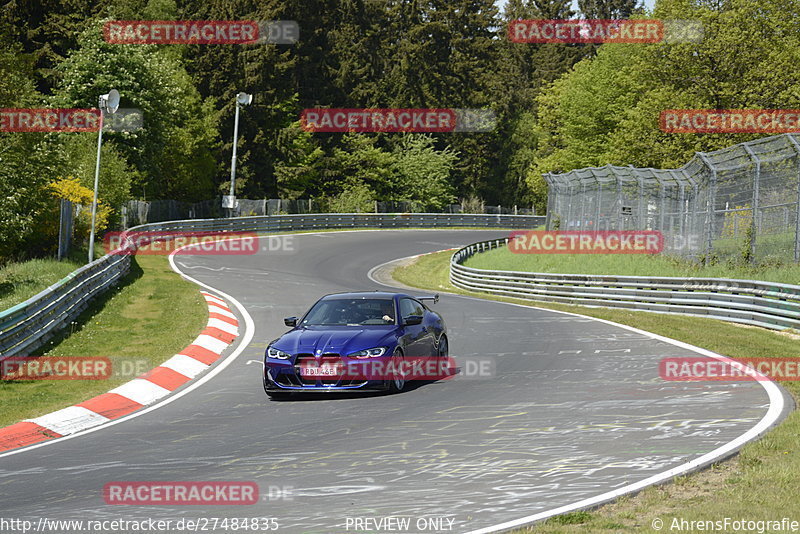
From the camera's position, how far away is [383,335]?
12594mm

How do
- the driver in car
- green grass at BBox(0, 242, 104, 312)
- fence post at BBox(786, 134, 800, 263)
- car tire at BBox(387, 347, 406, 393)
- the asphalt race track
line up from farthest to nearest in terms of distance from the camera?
green grass at BBox(0, 242, 104, 312), fence post at BBox(786, 134, 800, 263), the driver in car, car tire at BBox(387, 347, 406, 393), the asphalt race track

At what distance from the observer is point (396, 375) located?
12578 mm

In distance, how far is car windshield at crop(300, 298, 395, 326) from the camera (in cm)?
1341

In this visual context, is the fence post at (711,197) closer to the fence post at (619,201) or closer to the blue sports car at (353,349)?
the fence post at (619,201)

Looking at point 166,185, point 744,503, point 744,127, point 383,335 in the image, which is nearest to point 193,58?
point 166,185

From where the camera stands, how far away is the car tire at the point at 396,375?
12.5 m

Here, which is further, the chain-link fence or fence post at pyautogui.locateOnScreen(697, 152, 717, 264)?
fence post at pyautogui.locateOnScreen(697, 152, 717, 264)

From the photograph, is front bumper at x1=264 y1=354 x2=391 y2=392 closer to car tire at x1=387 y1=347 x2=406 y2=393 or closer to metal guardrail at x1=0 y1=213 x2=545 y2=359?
car tire at x1=387 y1=347 x2=406 y2=393

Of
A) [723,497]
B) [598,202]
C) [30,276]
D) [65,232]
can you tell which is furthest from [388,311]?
[598,202]

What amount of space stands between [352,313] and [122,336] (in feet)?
23.5

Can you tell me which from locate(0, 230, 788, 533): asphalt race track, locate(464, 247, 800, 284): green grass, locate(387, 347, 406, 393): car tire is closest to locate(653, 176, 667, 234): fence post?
locate(464, 247, 800, 284): green grass

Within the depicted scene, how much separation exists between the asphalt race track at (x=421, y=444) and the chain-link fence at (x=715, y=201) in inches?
352

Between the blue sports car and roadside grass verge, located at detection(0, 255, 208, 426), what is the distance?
9.57ft

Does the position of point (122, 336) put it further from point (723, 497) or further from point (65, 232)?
point (723, 497)
